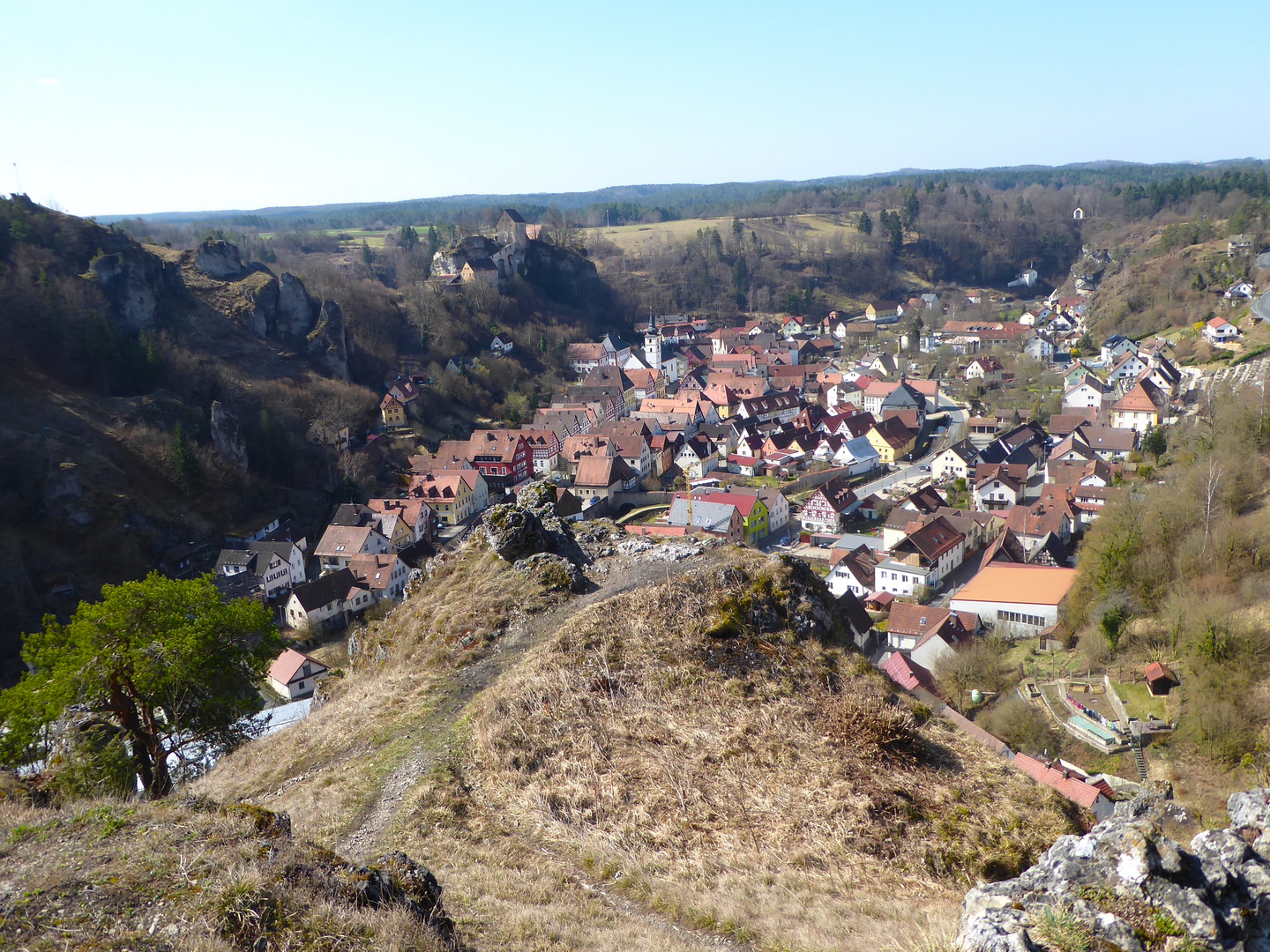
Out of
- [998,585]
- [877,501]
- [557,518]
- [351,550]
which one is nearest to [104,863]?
[557,518]

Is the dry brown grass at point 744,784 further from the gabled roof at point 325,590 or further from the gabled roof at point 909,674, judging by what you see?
the gabled roof at point 325,590

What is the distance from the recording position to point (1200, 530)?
78.7ft

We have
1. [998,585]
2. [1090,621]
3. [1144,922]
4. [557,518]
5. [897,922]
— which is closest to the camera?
[1144,922]

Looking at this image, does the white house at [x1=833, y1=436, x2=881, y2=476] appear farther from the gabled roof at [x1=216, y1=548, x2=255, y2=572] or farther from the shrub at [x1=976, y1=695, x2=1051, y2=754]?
the gabled roof at [x1=216, y1=548, x2=255, y2=572]

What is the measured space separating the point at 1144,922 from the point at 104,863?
586cm

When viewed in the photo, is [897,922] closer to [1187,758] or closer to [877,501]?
[1187,758]

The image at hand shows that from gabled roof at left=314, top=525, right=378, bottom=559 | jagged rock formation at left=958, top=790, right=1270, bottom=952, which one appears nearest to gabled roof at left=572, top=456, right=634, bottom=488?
gabled roof at left=314, top=525, right=378, bottom=559


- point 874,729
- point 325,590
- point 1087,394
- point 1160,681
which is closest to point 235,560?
point 325,590

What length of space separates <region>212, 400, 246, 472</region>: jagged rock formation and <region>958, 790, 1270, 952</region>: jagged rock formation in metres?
43.4

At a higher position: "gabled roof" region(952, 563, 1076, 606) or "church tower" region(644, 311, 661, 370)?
"church tower" region(644, 311, 661, 370)

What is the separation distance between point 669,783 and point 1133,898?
4.10m

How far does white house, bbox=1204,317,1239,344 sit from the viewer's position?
5203 centimetres

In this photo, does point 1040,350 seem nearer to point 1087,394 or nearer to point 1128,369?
point 1128,369

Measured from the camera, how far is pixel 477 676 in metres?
10.2
